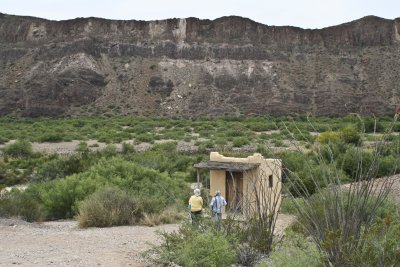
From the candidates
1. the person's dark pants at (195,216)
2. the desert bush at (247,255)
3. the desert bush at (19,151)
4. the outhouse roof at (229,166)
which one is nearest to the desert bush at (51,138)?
the desert bush at (19,151)

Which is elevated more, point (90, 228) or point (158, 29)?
point (158, 29)

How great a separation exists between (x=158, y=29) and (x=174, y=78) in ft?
33.8

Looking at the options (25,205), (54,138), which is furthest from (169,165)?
(54,138)

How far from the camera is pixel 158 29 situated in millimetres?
95375

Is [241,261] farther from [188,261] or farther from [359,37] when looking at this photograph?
[359,37]

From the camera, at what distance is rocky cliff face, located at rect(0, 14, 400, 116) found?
8494 cm

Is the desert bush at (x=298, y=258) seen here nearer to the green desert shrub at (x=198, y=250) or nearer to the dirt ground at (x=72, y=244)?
the green desert shrub at (x=198, y=250)

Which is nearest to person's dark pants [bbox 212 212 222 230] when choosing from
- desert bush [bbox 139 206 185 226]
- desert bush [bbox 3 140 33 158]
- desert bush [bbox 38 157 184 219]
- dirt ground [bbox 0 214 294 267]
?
dirt ground [bbox 0 214 294 267]

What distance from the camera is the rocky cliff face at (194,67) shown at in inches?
3344

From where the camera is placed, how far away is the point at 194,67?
91.2 metres

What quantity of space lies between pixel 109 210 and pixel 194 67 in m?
74.5

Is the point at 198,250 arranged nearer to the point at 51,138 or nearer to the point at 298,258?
the point at 298,258

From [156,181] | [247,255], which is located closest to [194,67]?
[156,181]

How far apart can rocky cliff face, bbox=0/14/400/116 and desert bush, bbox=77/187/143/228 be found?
6421cm
